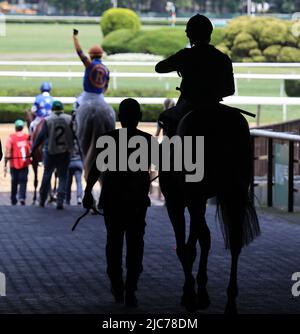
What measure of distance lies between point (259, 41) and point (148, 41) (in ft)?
26.7

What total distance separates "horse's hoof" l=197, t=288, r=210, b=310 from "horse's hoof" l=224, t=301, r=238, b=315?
0.97 ft

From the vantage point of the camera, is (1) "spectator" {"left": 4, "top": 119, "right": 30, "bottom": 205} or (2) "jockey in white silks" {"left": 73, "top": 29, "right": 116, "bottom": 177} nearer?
(2) "jockey in white silks" {"left": 73, "top": 29, "right": 116, "bottom": 177}

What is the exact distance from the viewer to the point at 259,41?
4478 cm

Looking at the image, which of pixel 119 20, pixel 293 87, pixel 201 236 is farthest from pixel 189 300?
pixel 119 20

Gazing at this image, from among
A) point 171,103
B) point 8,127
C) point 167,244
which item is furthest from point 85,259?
point 8,127

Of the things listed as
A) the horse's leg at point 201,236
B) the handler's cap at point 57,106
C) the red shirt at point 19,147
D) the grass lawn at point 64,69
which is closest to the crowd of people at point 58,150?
the handler's cap at point 57,106

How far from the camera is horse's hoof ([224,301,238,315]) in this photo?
696 centimetres

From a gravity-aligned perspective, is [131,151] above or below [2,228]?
above

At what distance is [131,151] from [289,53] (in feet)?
124

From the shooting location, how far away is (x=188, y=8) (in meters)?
98.6

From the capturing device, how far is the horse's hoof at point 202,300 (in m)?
7.31

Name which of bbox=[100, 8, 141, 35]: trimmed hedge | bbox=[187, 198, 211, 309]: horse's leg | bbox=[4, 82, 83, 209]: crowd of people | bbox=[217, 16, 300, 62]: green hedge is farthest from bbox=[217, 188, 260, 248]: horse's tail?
bbox=[100, 8, 141, 35]: trimmed hedge

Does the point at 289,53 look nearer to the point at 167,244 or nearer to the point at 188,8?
the point at 167,244

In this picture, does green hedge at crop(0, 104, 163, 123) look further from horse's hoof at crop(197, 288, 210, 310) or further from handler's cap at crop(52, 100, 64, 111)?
horse's hoof at crop(197, 288, 210, 310)
